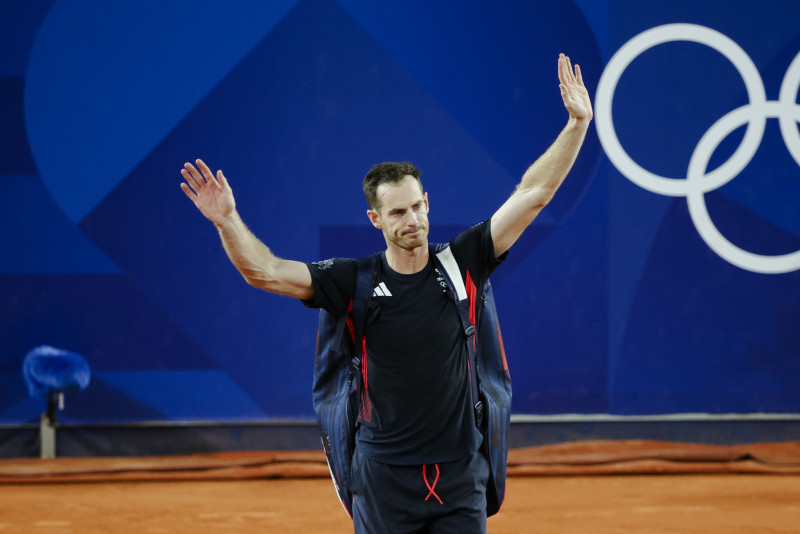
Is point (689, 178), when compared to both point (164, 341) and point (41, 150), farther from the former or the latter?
point (41, 150)

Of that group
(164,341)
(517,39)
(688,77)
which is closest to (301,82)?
(517,39)

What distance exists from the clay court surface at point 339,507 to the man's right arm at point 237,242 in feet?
9.07

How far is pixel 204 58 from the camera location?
22.5ft

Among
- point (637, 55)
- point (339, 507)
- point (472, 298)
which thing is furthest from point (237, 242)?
point (637, 55)

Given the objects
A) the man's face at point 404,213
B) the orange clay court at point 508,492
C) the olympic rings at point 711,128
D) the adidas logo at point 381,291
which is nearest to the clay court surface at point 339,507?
the orange clay court at point 508,492

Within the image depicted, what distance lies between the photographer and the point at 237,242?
2.78 metres

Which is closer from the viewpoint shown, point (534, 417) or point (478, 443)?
point (478, 443)

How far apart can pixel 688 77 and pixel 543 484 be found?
3.42 metres

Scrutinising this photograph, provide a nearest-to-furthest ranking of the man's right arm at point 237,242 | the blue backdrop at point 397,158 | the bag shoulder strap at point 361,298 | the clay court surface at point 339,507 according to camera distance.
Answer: the man's right arm at point 237,242, the bag shoulder strap at point 361,298, the clay court surface at point 339,507, the blue backdrop at point 397,158

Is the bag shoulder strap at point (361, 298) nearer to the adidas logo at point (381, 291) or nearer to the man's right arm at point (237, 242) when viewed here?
the adidas logo at point (381, 291)

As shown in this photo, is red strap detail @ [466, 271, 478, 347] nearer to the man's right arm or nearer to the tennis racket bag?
the tennis racket bag

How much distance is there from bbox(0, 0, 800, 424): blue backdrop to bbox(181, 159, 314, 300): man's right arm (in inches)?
161

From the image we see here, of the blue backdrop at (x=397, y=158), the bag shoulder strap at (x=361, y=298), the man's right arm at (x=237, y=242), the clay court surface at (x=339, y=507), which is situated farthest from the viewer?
the blue backdrop at (x=397, y=158)

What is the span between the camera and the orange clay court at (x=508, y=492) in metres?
5.27
